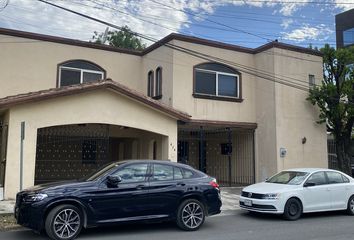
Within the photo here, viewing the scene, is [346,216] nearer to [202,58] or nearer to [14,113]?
[202,58]

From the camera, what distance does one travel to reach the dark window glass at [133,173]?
899cm

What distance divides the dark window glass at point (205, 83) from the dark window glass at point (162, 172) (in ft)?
29.4

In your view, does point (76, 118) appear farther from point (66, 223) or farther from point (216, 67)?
point (216, 67)

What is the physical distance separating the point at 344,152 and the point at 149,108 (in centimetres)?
1065

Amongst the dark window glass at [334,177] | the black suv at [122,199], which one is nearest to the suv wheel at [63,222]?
the black suv at [122,199]

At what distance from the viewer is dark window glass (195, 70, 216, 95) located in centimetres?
1823

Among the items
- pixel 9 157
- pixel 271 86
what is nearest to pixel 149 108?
pixel 9 157

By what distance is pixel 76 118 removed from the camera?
1381cm

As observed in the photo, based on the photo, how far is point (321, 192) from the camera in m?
11.5

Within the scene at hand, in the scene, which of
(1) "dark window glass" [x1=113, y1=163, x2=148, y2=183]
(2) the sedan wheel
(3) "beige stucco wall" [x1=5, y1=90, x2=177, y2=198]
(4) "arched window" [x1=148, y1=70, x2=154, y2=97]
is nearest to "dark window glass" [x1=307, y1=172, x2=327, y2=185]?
(2) the sedan wheel

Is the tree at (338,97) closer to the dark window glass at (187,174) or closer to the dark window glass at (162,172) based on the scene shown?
the dark window glass at (187,174)

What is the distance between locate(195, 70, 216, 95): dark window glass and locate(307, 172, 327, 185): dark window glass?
24.8ft

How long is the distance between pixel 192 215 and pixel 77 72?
11050 mm

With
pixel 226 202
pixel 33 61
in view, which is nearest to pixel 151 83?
pixel 33 61
